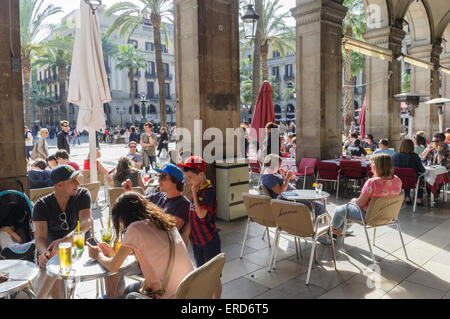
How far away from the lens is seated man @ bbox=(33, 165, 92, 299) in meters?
3.18

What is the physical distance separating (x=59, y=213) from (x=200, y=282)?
1868 millimetres

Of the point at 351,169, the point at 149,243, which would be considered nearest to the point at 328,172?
the point at 351,169

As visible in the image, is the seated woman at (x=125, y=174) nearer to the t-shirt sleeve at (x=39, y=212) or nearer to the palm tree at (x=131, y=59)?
the t-shirt sleeve at (x=39, y=212)

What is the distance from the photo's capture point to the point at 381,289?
379 cm

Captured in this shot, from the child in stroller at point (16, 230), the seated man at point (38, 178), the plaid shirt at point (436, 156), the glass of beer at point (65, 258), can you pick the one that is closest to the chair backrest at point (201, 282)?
the glass of beer at point (65, 258)

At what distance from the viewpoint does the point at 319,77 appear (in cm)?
906

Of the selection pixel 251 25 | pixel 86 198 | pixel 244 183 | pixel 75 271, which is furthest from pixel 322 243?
pixel 251 25

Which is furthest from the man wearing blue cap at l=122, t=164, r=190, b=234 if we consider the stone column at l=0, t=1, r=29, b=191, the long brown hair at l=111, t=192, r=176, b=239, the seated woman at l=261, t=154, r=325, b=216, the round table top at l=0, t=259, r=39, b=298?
the stone column at l=0, t=1, r=29, b=191

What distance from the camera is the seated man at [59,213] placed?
3.18m

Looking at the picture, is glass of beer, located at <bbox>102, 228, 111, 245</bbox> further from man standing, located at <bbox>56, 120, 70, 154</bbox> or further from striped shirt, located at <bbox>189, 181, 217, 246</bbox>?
man standing, located at <bbox>56, 120, 70, 154</bbox>

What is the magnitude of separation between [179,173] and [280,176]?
245 cm

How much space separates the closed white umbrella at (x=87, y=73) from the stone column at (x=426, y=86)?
46.8ft

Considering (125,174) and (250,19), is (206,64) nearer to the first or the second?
(250,19)
